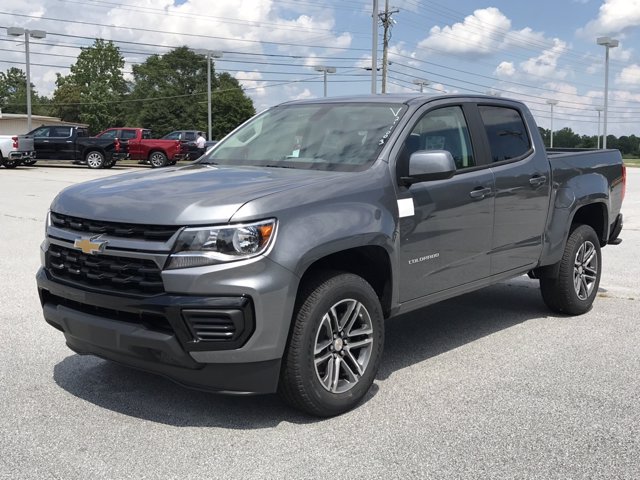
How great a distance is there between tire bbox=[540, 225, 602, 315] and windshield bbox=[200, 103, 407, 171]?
2.31m

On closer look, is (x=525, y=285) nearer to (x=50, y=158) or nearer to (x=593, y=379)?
(x=593, y=379)

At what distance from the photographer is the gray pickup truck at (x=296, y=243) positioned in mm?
3531

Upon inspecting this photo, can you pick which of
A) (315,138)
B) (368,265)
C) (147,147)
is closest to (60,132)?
(147,147)

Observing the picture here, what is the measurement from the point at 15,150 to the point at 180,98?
70.2m

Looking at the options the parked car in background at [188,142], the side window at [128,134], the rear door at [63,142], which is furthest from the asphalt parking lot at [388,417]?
the parked car in background at [188,142]

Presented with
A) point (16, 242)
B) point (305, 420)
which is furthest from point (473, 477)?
point (16, 242)

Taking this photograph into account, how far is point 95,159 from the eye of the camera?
30938 millimetres

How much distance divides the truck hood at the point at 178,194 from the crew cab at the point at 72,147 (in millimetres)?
27589

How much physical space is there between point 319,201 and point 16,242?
762 centimetres

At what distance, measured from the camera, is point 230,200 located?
3646 mm

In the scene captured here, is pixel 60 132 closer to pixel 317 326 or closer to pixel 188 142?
pixel 188 142

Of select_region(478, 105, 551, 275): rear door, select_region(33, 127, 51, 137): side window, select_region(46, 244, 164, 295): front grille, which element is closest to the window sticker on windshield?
select_region(478, 105, 551, 275): rear door

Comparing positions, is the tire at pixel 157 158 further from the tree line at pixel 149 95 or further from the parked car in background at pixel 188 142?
the tree line at pixel 149 95

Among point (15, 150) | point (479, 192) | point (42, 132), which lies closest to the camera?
point (479, 192)
